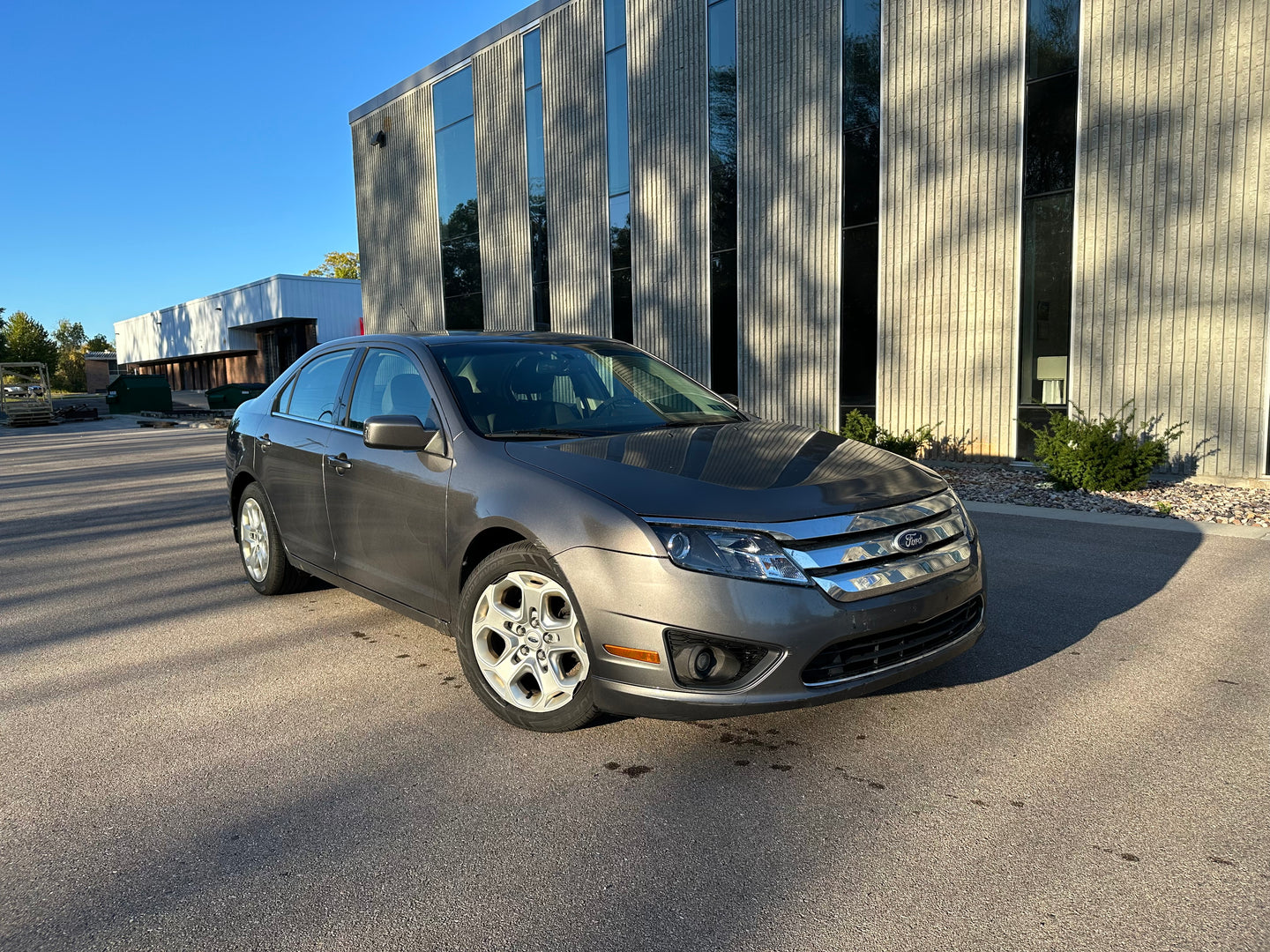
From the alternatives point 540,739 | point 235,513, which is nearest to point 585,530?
point 540,739

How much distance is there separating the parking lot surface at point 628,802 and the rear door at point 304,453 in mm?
536

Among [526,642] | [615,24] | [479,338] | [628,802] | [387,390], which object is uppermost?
[615,24]

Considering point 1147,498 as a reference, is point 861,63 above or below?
above

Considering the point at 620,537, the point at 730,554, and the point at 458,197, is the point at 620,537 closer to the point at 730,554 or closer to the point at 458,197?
the point at 730,554

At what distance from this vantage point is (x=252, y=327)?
48.8 m

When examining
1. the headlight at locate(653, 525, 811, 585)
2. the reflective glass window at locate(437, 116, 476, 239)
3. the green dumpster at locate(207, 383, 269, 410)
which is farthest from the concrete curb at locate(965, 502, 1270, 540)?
the green dumpster at locate(207, 383, 269, 410)

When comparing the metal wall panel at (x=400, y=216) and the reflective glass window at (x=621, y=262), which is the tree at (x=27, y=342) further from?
the reflective glass window at (x=621, y=262)

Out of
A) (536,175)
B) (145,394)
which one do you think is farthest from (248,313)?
(536,175)

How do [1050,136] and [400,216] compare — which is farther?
[400,216]

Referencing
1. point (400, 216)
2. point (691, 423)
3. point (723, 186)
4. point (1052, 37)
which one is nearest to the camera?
point (691, 423)

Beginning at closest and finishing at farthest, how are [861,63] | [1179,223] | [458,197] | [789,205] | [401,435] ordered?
[401,435], [1179,223], [861,63], [789,205], [458,197]

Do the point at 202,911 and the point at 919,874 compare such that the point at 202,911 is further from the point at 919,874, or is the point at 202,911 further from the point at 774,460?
the point at 774,460

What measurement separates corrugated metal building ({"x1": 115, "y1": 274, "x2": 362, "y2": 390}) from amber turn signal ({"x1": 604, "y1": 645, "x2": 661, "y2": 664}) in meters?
39.2

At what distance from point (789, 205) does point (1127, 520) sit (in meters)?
8.36
